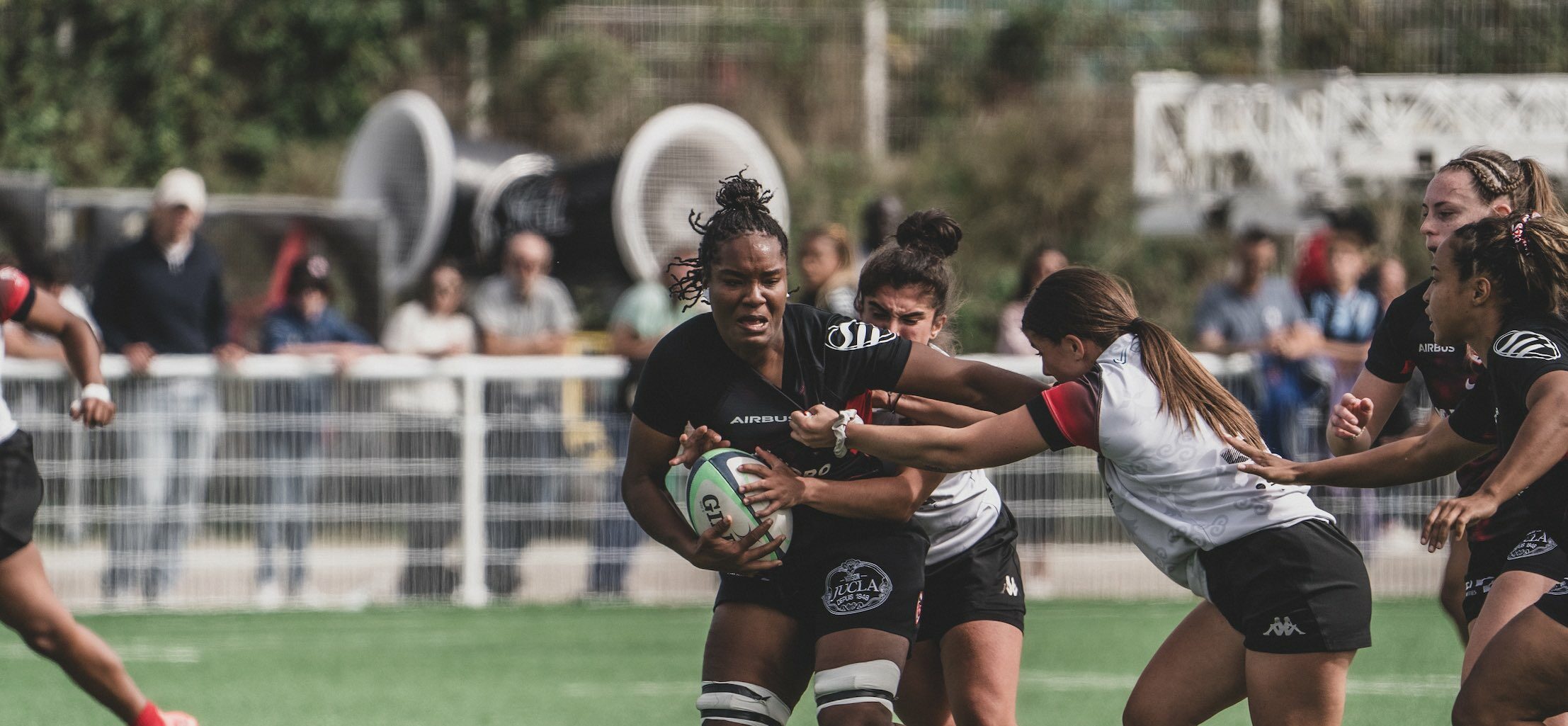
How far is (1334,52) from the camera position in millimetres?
26766

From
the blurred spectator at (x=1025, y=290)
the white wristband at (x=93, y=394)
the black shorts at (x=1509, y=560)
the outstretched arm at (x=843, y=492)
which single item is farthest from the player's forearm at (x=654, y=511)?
the blurred spectator at (x=1025, y=290)

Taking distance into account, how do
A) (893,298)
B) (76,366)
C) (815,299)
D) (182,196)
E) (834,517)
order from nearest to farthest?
(834,517)
(893,298)
(76,366)
(815,299)
(182,196)

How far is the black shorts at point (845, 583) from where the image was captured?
5.08 metres

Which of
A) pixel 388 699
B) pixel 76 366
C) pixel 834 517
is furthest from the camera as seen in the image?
pixel 388 699

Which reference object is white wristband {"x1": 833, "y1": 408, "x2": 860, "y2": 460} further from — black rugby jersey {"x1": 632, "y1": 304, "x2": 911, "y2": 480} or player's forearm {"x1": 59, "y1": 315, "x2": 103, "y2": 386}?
player's forearm {"x1": 59, "y1": 315, "x2": 103, "y2": 386}

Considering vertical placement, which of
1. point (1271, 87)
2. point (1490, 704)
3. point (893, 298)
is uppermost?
point (1271, 87)

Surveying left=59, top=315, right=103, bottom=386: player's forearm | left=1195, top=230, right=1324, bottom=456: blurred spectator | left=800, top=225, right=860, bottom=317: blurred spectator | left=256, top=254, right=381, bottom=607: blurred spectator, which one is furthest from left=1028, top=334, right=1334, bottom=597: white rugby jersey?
left=256, top=254, right=381, bottom=607: blurred spectator

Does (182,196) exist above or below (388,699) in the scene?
above

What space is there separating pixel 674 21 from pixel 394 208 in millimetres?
10234

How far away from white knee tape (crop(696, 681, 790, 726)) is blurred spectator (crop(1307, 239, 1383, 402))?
22.5ft

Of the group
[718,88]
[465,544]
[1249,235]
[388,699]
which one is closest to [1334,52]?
[718,88]

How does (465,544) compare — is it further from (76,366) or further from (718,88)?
(718,88)

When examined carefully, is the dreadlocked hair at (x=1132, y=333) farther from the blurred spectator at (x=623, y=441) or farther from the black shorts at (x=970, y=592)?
the blurred spectator at (x=623, y=441)

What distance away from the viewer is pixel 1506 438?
15.8ft
